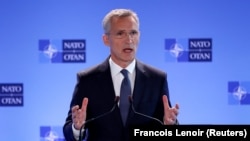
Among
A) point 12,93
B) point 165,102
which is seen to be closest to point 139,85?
point 165,102

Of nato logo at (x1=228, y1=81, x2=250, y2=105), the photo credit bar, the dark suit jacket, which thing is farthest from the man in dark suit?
nato logo at (x1=228, y1=81, x2=250, y2=105)

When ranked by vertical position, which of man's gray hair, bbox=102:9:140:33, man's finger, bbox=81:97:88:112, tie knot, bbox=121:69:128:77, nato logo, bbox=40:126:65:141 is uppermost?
man's gray hair, bbox=102:9:140:33

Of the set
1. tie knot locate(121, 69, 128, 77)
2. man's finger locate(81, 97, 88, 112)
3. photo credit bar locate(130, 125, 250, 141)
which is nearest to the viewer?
photo credit bar locate(130, 125, 250, 141)

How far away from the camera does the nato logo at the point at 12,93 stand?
3131mm

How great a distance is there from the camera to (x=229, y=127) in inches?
47.2

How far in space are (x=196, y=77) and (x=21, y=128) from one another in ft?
3.88

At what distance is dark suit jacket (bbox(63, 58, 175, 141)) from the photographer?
1.93 meters

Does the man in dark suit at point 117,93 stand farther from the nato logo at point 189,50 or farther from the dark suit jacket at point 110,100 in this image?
the nato logo at point 189,50

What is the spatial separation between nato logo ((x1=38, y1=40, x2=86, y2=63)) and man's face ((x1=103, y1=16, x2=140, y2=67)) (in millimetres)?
1016

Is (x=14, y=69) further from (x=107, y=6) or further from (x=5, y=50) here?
(x=107, y=6)

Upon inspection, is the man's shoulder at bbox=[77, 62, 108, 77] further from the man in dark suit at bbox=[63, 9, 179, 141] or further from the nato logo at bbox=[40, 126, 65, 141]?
the nato logo at bbox=[40, 126, 65, 141]

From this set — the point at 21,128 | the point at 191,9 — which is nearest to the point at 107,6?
the point at 191,9

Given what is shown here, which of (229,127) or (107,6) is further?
(107,6)

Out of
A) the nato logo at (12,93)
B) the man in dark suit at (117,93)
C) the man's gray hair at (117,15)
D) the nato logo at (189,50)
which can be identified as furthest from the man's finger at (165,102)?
the nato logo at (12,93)
